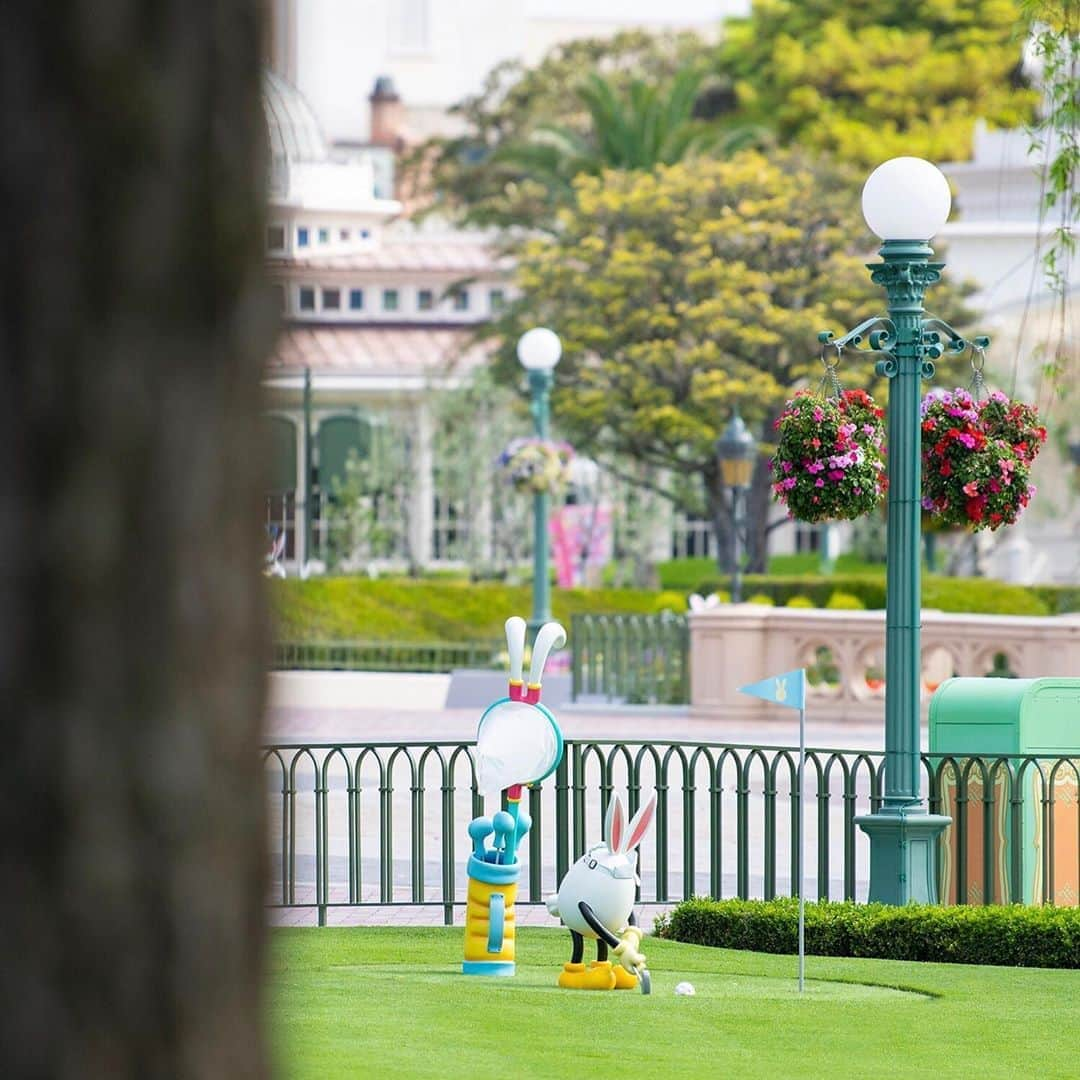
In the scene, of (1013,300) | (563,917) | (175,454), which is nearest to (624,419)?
(1013,300)

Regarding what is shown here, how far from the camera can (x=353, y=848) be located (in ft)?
36.0

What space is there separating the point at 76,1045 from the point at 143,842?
218 millimetres

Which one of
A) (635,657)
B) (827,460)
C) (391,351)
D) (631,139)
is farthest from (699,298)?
(827,460)

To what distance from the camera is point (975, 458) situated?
10.8 m

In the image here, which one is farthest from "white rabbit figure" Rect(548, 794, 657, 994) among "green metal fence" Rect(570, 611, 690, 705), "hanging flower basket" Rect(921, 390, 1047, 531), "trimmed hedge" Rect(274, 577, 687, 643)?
"trimmed hedge" Rect(274, 577, 687, 643)

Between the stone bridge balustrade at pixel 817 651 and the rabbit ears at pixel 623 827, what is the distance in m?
14.7

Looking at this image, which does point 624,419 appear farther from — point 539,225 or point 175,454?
point 175,454

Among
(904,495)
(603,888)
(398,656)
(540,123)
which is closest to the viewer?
(603,888)

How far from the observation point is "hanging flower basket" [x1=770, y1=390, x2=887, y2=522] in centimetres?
1064

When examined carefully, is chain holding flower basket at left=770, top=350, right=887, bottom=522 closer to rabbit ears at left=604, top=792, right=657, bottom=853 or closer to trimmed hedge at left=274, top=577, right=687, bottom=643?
rabbit ears at left=604, top=792, right=657, bottom=853

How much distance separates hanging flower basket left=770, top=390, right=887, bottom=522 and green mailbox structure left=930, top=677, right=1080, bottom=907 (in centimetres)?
98

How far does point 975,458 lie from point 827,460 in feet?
2.37

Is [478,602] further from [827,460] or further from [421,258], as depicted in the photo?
[421,258]

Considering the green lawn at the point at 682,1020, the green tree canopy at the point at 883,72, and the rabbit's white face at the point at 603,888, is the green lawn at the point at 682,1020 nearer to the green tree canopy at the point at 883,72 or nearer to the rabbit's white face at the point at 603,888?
the rabbit's white face at the point at 603,888
